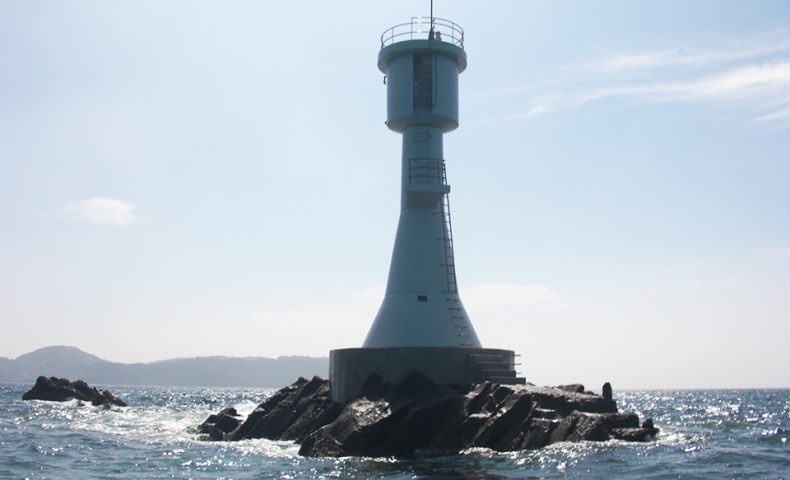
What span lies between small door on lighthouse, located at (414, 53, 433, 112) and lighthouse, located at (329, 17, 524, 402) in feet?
0.12

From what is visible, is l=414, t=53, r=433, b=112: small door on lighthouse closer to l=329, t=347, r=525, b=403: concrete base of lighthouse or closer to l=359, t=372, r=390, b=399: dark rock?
l=329, t=347, r=525, b=403: concrete base of lighthouse

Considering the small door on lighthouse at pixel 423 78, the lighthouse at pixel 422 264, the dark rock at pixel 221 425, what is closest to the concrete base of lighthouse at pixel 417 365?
the lighthouse at pixel 422 264

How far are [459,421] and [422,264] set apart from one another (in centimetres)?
759

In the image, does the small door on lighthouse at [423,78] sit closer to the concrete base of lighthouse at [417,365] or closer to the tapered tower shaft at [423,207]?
the tapered tower shaft at [423,207]

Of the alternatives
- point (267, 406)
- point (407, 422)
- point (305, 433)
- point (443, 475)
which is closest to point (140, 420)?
point (267, 406)

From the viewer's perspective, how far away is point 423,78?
28.6 meters

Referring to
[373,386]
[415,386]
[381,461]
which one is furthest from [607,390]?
[381,461]

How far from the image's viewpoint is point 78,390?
56594 mm

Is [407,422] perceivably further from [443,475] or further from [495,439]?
[443,475]

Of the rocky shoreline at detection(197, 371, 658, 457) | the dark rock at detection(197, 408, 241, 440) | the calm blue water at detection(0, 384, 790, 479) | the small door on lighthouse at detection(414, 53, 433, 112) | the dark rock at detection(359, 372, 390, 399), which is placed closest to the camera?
the calm blue water at detection(0, 384, 790, 479)

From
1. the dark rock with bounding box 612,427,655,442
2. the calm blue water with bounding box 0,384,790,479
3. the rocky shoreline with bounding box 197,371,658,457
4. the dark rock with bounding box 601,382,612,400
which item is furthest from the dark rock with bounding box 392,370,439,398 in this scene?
the dark rock with bounding box 601,382,612,400

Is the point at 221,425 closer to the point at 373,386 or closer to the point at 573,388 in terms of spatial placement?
the point at 373,386

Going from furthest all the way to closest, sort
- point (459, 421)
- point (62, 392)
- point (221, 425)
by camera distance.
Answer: point (62, 392)
point (221, 425)
point (459, 421)

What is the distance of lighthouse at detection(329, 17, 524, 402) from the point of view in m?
24.4
